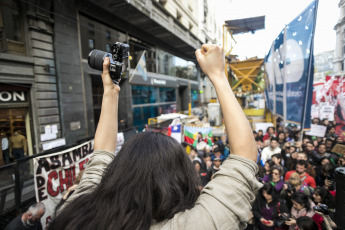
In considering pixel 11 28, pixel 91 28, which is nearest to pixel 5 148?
pixel 11 28

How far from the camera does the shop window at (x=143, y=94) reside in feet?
50.2

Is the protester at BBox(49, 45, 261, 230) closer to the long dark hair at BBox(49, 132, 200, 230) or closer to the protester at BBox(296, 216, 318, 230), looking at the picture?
the long dark hair at BBox(49, 132, 200, 230)

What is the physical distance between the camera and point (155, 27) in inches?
590

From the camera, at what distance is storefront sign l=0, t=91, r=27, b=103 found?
21.8 ft

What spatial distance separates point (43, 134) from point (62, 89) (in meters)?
2.13

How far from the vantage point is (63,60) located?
8.94m

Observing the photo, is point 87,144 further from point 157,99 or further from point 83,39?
point 157,99

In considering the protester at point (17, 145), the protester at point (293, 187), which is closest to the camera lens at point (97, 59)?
the protester at point (293, 187)

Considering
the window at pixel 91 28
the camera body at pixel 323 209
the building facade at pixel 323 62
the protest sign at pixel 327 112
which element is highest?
the building facade at pixel 323 62

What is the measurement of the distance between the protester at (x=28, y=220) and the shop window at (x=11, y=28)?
5.77 meters

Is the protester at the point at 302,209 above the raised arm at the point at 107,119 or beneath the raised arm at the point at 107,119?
beneath

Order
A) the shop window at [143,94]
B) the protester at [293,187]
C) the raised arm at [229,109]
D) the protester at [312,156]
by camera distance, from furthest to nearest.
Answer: the shop window at [143,94] → the protester at [312,156] → the protester at [293,187] → the raised arm at [229,109]

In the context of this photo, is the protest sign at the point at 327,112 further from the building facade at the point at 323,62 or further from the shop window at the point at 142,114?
the building facade at the point at 323,62

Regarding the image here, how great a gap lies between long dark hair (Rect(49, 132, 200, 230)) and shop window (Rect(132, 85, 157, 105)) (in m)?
14.5
